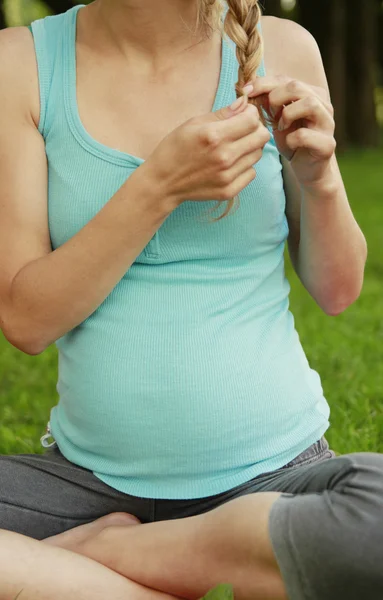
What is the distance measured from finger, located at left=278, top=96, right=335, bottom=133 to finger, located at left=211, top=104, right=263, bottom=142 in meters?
0.08

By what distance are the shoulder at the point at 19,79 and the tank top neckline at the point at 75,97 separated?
0.24 ft

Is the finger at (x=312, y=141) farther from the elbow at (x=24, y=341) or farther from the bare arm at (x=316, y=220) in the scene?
the elbow at (x=24, y=341)

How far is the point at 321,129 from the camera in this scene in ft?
6.41

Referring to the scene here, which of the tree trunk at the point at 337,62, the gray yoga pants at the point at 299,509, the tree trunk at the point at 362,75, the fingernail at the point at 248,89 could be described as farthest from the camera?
the tree trunk at the point at 362,75

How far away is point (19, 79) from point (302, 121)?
66 cm

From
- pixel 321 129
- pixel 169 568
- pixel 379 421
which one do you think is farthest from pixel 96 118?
pixel 379 421

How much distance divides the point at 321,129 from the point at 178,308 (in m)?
0.47

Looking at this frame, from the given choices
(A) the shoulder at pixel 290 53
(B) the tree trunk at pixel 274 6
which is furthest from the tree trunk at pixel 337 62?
(A) the shoulder at pixel 290 53

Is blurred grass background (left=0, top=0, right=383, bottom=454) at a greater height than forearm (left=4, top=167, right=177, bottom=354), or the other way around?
forearm (left=4, top=167, right=177, bottom=354)

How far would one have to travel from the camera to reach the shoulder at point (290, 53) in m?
2.24

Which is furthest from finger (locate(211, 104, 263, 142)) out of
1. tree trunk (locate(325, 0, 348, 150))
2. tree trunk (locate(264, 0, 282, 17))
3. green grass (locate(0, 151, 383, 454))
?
tree trunk (locate(325, 0, 348, 150))

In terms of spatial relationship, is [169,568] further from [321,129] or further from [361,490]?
[321,129]

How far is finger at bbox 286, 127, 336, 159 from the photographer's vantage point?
6.30 ft

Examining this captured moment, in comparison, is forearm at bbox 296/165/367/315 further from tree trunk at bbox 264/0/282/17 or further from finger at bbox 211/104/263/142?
tree trunk at bbox 264/0/282/17
